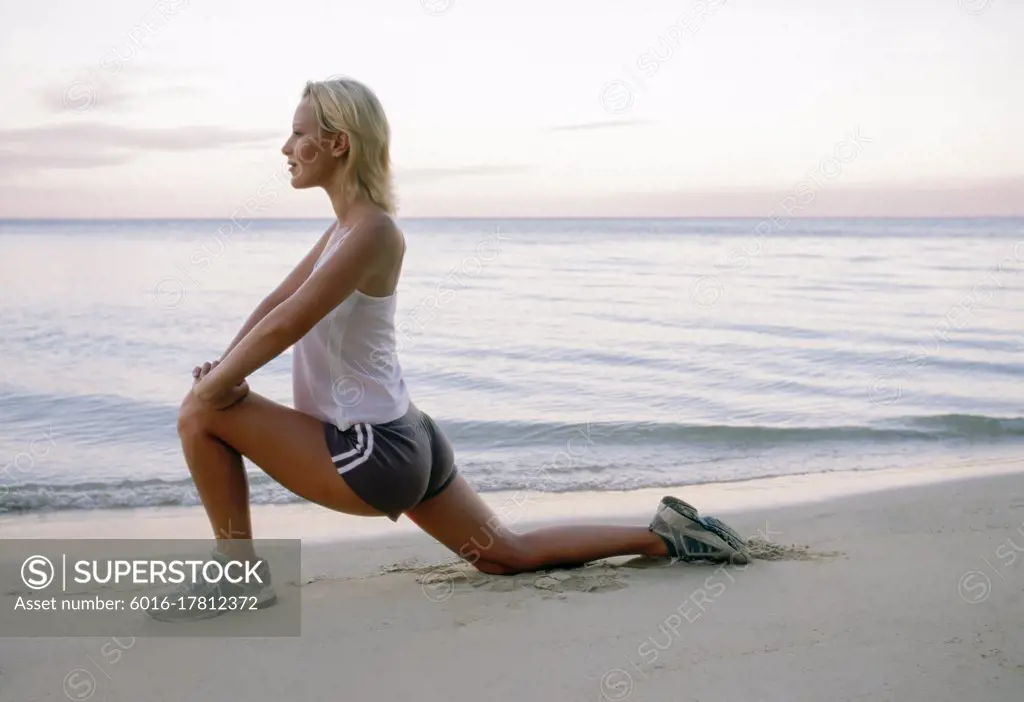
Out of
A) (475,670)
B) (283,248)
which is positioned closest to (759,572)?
(475,670)

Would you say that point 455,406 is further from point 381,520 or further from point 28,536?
point 28,536

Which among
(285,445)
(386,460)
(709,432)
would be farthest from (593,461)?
(285,445)

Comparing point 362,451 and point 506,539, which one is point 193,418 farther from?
point 506,539

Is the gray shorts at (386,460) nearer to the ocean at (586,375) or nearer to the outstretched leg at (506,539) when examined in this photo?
the outstretched leg at (506,539)

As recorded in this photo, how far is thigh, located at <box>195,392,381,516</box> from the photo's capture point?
325 centimetres

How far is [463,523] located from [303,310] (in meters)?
1.00

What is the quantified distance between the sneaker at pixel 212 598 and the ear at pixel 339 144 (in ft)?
4.41

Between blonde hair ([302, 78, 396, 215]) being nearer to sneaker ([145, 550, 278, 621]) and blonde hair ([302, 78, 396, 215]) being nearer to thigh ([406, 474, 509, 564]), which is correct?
thigh ([406, 474, 509, 564])

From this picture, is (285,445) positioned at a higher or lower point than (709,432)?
higher

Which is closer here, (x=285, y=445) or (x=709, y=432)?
(x=285, y=445)

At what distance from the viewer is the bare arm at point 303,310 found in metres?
3.15

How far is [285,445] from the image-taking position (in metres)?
3.26

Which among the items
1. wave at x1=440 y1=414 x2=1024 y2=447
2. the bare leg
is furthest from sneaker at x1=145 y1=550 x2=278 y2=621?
wave at x1=440 y1=414 x2=1024 y2=447

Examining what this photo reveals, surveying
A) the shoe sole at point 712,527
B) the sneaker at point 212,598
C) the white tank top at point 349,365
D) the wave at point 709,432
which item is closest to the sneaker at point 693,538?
the shoe sole at point 712,527
